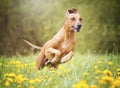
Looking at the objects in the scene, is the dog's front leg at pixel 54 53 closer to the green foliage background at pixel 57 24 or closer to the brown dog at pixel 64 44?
the brown dog at pixel 64 44

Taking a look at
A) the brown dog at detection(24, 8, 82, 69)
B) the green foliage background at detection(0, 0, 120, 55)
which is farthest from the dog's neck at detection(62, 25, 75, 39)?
the green foliage background at detection(0, 0, 120, 55)

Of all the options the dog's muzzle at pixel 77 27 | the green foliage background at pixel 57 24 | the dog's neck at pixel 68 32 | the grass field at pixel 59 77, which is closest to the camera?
the grass field at pixel 59 77

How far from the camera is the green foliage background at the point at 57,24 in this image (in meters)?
6.19

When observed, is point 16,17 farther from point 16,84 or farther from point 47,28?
point 16,84

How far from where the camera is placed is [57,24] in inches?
252

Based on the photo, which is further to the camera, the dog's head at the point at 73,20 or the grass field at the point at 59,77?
the dog's head at the point at 73,20

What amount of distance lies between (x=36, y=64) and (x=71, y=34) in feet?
1.62

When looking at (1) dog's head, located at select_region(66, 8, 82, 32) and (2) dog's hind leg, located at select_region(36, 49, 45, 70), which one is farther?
(2) dog's hind leg, located at select_region(36, 49, 45, 70)

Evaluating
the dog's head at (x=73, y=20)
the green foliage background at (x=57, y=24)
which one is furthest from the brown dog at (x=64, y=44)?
the green foliage background at (x=57, y=24)

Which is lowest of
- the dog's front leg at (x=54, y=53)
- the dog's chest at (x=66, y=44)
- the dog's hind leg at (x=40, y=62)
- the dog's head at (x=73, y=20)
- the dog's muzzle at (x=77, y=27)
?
the dog's hind leg at (x=40, y=62)

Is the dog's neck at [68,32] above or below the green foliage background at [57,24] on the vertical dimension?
above

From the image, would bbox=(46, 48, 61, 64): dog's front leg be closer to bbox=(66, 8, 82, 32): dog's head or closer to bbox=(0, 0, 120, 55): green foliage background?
Answer: bbox=(66, 8, 82, 32): dog's head

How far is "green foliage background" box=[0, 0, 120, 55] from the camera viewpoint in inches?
244

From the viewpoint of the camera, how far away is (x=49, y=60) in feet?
12.1
